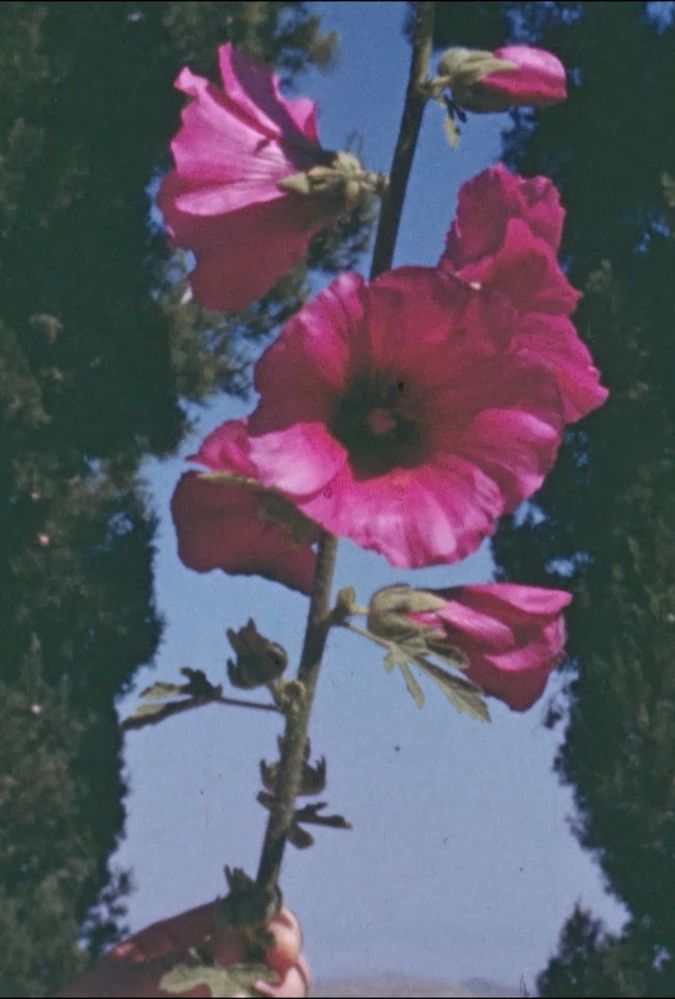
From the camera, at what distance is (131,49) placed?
7.54 metres

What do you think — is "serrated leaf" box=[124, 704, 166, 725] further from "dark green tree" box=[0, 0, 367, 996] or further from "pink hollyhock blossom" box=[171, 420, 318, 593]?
"dark green tree" box=[0, 0, 367, 996]

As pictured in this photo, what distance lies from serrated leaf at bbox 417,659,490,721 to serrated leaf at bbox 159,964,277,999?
15 centimetres

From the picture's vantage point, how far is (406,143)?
70 cm

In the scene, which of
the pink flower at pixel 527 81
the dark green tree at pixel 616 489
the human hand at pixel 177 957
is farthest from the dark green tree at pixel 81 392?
the pink flower at pixel 527 81

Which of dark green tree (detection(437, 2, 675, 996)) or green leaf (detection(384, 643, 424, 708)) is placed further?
dark green tree (detection(437, 2, 675, 996))

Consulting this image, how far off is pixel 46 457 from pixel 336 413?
601 cm

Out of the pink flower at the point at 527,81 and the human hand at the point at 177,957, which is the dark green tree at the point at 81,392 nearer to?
the human hand at the point at 177,957

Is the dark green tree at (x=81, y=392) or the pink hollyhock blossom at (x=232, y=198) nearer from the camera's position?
the pink hollyhock blossom at (x=232, y=198)

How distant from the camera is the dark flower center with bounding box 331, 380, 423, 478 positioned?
667mm

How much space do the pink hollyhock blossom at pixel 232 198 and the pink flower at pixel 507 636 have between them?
19cm

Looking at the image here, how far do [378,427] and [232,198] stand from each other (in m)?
0.14

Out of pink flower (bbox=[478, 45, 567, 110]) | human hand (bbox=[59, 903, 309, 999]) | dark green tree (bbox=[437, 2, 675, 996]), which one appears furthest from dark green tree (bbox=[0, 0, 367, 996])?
pink flower (bbox=[478, 45, 567, 110])

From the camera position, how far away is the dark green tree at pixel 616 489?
5.31 metres

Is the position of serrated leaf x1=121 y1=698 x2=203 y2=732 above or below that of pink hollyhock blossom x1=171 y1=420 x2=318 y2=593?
below
